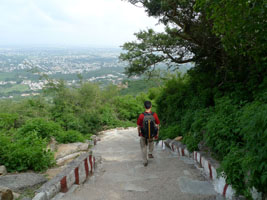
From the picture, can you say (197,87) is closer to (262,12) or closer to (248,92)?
(248,92)

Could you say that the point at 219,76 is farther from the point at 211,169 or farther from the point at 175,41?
the point at 211,169

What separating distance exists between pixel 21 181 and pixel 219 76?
6.32 m

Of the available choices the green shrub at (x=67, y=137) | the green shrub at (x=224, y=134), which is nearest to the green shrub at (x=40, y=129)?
the green shrub at (x=67, y=137)

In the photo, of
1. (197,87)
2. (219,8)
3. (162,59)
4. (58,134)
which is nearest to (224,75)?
(197,87)

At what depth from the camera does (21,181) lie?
3.77m

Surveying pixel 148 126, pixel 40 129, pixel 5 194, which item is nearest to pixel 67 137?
pixel 40 129

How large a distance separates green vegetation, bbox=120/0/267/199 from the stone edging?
2.36 meters

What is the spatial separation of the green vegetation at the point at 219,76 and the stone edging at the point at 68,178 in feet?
7.76

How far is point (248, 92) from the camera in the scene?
5.53 meters

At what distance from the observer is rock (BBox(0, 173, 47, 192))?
11.7ft

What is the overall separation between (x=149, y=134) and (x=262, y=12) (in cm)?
321

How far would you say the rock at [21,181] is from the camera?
141 inches

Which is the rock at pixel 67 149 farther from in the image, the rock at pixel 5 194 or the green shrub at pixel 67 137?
the rock at pixel 5 194

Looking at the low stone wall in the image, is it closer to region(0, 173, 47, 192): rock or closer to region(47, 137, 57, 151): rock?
region(0, 173, 47, 192): rock
